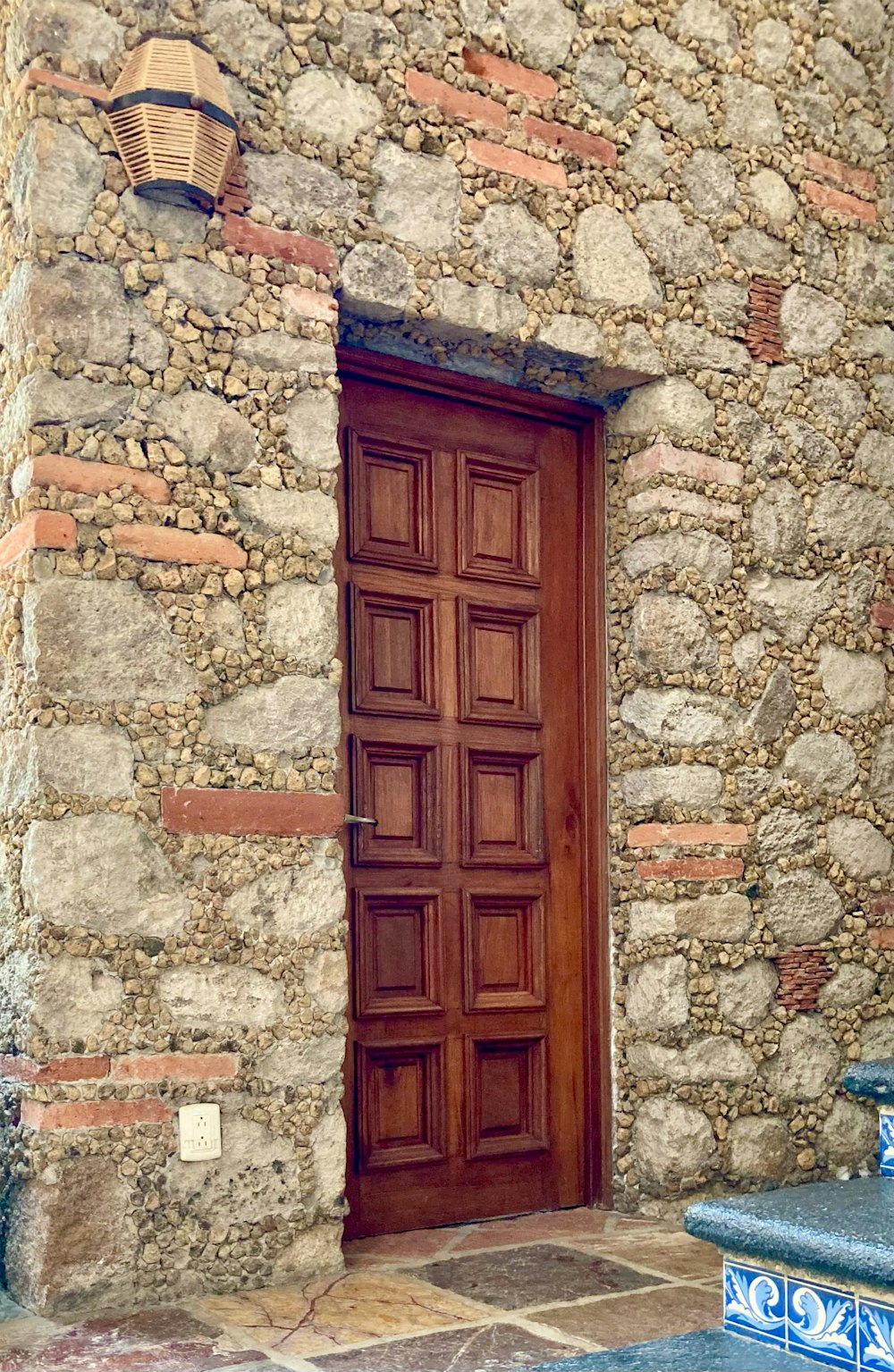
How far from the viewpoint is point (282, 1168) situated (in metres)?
2.83

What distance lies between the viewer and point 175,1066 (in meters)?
2.72

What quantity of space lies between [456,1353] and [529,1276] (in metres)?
0.52

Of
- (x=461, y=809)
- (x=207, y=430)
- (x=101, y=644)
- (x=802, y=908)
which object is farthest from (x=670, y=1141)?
(x=207, y=430)

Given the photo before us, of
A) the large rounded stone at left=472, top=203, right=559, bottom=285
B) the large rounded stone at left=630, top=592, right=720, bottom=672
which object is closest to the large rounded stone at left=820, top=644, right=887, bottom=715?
the large rounded stone at left=630, top=592, right=720, bottom=672

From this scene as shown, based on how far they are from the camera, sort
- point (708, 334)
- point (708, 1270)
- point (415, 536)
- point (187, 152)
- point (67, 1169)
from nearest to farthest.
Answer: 1. point (67, 1169)
2. point (187, 152)
3. point (708, 1270)
4. point (415, 536)
5. point (708, 334)

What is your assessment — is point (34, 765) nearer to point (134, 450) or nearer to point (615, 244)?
point (134, 450)

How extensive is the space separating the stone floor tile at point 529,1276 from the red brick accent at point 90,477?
5.56 ft

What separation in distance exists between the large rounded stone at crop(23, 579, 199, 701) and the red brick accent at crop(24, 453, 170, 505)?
189mm

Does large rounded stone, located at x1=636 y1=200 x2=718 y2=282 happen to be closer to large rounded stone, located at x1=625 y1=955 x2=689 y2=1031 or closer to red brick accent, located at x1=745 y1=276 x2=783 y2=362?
red brick accent, located at x1=745 y1=276 x2=783 y2=362

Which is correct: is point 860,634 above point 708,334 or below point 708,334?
below

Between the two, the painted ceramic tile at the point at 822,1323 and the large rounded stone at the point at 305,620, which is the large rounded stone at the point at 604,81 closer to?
the large rounded stone at the point at 305,620

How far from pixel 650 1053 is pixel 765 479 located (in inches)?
60.4

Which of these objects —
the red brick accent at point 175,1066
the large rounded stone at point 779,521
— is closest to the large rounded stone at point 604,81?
the large rounded stone at point 779,521

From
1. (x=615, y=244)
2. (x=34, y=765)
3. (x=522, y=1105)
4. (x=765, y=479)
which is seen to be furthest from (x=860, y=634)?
(x=34, y=765)
